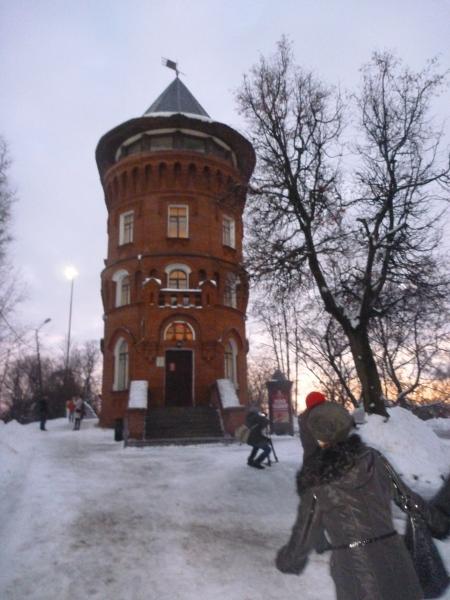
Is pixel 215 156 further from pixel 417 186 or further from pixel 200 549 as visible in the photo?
pixel 200 549

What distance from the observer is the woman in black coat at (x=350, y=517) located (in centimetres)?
255

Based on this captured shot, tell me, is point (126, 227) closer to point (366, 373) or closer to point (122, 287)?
point (122, 287)

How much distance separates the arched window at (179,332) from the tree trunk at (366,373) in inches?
472

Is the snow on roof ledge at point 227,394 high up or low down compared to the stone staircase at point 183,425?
up

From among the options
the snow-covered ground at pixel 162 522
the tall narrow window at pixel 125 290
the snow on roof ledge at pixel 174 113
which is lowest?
the snow-covered ground at pixel 162 522

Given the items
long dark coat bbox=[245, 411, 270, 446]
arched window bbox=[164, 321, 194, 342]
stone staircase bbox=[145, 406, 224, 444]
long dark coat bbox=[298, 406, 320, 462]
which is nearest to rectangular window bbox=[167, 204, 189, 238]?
arched window bbox=[164, 321, 194, 342]

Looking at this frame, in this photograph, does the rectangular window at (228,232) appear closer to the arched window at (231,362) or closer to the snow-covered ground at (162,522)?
the arched window at (231,362)

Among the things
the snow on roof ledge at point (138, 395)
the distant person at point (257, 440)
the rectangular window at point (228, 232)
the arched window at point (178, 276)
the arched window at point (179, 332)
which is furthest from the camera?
the rectangular window at point (228, 232)

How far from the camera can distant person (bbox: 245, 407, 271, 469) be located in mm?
11828

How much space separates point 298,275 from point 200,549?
822 centimetres

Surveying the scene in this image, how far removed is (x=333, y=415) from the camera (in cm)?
284

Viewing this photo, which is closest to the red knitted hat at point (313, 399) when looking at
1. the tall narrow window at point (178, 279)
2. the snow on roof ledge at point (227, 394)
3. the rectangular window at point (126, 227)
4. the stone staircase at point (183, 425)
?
the stone staircase at point (183, 425)

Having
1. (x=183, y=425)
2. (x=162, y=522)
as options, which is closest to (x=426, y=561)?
(x=162, y=522)

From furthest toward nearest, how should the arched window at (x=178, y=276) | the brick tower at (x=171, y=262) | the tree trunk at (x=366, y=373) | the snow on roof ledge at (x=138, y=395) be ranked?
the arched window at (x=178, y=276) < the brick tower at (x=171, y=262) < the snow on roof ledge at (x=138, y=395) < the tree trunk at (x=366, y=373)
